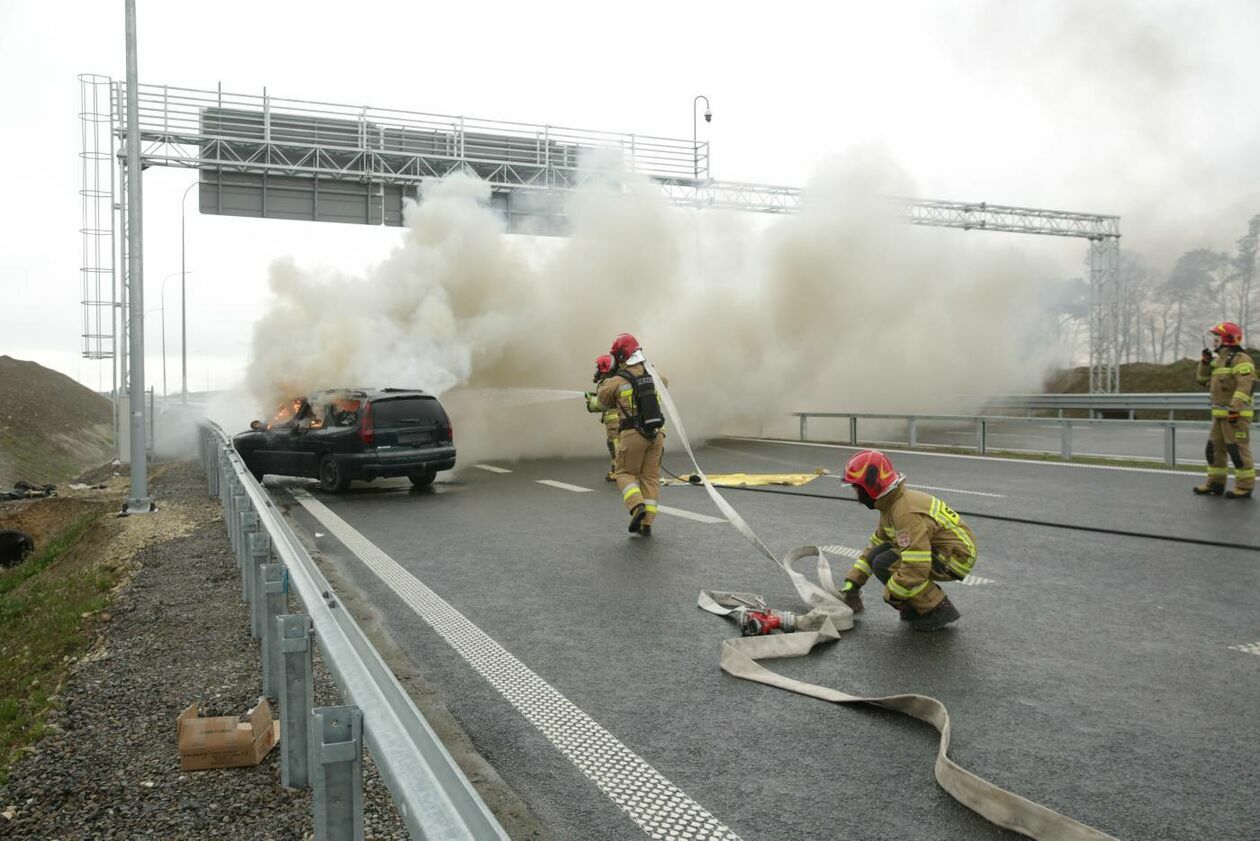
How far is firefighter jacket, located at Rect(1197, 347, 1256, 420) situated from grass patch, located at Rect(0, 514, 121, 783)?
36.3ft

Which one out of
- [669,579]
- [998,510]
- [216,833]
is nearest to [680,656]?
[669,579]

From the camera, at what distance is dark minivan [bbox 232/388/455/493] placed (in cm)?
1284

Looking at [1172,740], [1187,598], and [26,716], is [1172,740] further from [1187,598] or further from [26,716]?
[26,716]

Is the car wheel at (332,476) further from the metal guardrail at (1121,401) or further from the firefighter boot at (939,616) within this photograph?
the metal guardrail at (1121,401)

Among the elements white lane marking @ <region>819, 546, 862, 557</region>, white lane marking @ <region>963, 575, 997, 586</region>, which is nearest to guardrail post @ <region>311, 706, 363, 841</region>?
white lane marking @ <region>963, 575, 997, 586</region>

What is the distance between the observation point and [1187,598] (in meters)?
6.11

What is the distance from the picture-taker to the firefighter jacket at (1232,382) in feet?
34.0

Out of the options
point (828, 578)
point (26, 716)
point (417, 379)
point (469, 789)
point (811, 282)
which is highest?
point (811, 282)

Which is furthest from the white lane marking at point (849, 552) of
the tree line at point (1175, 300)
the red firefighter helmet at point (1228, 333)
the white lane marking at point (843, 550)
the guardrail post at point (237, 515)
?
the tree line at point (1175, 300)

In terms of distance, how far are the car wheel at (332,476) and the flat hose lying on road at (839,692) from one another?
6922 mm

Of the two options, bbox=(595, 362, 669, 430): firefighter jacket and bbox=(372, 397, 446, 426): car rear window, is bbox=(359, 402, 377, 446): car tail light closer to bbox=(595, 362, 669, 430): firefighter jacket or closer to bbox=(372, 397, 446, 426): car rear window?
bbox=(372, 397, 446, 426): car rear window

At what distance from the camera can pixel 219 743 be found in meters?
3.53

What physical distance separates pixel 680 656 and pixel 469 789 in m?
3.32

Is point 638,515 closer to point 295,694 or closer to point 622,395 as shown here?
point 622,395
